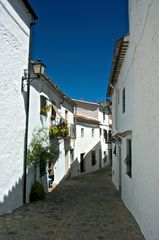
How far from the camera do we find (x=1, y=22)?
6.73 meters

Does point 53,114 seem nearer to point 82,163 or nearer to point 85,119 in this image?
point 85,119

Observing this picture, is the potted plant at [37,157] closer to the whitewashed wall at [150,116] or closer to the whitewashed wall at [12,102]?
the whitewashed wall at [12,102]

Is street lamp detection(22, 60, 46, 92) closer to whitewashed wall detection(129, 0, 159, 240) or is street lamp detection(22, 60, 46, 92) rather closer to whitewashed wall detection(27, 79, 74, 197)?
whitewashed wall detection(27, 79, 74, 197)

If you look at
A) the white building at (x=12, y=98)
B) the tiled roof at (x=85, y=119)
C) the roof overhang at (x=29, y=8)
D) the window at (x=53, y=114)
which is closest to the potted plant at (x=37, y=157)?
the white building at (x=12, y=98)

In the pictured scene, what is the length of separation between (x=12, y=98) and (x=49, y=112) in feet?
18.0

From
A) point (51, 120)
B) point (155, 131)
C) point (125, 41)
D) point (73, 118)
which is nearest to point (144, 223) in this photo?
point (155, 131)

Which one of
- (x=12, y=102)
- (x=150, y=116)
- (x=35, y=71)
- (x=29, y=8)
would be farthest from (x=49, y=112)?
(x=150, y=116)

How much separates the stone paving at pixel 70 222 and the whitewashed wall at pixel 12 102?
0.78 m

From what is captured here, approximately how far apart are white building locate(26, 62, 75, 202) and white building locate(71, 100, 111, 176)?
2.41m

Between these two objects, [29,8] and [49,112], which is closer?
[29,8]

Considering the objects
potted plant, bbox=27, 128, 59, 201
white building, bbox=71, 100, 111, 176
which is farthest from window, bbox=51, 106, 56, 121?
white building, bbox=71, 100, 111, 176

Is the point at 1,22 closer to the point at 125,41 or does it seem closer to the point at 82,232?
the point at 125,41

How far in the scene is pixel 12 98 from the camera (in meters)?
7.42

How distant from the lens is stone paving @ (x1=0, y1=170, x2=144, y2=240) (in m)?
5.51
